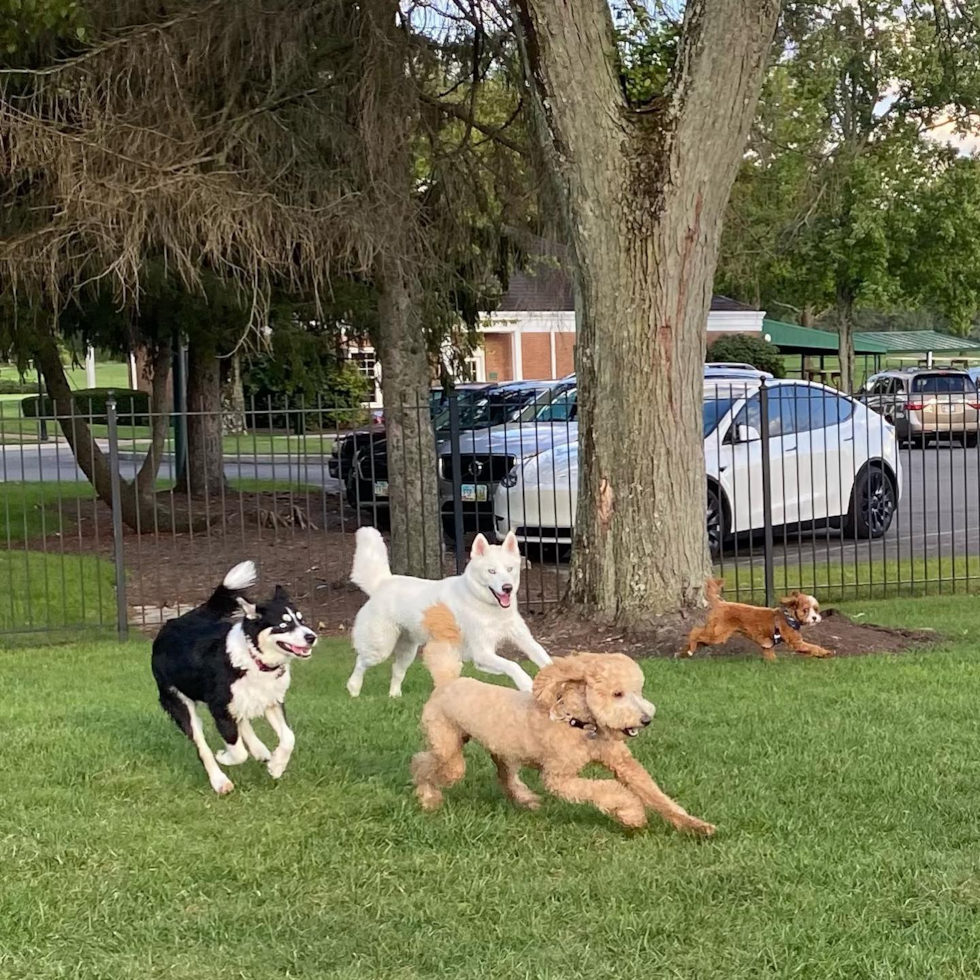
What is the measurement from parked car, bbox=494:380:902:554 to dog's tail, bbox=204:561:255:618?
652 centimetres

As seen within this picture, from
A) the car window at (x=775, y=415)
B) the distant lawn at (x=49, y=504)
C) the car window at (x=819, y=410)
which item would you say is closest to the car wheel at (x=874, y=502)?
the car window at (x=819, y=410)

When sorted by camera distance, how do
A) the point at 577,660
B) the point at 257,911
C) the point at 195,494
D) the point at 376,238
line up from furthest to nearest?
the point at 195,494
the point at 376,238
the point at 577,660
the point at 257,911

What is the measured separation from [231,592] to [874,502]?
1002 cm

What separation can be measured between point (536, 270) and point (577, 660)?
356 inches

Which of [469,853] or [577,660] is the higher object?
[577,660]

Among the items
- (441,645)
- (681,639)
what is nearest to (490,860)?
(441,645)

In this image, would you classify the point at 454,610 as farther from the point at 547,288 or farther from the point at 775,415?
the point at 775,415

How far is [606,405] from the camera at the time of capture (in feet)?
28.2

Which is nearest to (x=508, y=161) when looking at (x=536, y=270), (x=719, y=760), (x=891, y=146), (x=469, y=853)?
(x=536, y=270)

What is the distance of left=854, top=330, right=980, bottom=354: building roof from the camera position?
57.1 metres

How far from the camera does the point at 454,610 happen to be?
638 cm

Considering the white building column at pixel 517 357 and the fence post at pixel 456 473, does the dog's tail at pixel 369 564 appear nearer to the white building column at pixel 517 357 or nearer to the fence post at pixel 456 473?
the fence post at pixel 456 473

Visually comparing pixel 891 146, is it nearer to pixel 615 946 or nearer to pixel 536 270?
pixel 536 270

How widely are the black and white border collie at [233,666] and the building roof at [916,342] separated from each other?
49978 millimetres
